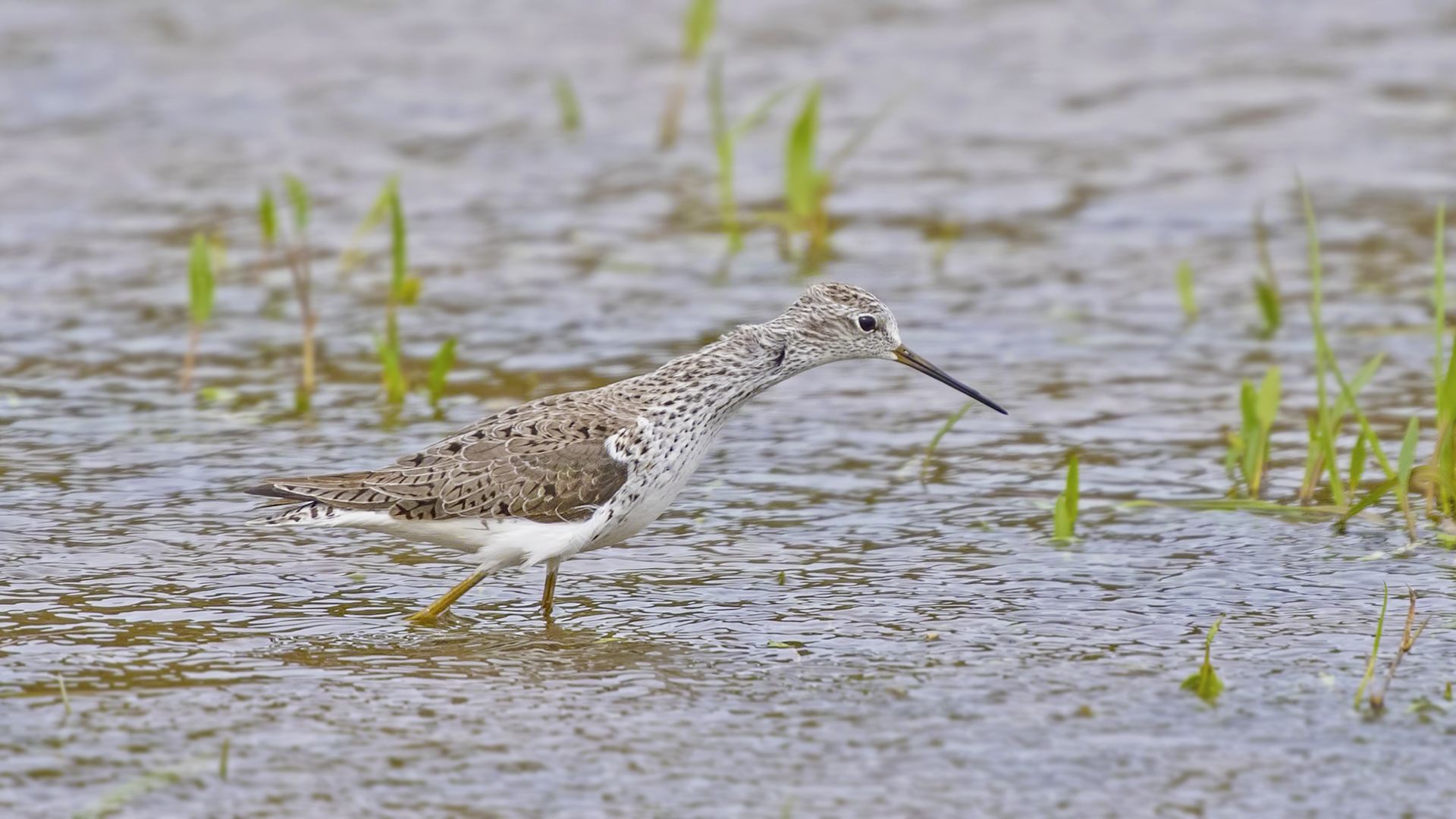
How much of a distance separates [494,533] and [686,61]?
978 cm

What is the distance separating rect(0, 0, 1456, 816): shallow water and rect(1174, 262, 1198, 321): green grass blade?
0.14 meters

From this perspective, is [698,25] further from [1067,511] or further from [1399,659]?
[1399,659]

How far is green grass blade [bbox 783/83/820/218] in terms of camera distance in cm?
1349

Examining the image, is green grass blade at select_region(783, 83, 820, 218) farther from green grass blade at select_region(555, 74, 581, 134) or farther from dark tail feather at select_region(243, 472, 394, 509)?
dark tail feather at select_region(243, 472, 394, 509)

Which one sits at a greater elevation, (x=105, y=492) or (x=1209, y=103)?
(x=1209, y=103)

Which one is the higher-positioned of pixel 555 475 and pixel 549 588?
pixel 555 475

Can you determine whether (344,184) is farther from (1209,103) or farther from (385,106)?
(1209,103)

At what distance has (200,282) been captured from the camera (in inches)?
437

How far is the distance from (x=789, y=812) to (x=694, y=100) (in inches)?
533

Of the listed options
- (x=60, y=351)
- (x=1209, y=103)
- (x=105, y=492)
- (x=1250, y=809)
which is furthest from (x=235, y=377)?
(x=1209, y=103)

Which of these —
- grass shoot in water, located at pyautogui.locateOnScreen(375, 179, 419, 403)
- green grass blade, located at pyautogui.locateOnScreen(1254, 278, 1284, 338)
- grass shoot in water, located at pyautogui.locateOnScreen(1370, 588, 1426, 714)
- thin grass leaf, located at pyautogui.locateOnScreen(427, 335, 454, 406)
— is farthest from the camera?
green grass blade, located at pyautogui.locateOnScreen(1254, 278, 1284, 338)

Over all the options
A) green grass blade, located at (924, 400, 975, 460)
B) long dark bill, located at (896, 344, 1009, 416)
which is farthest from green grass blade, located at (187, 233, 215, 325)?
long dark bill, located at (896, 344, 1009, 416)

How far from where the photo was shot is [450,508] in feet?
26.1

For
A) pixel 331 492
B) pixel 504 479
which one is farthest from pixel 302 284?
pixel 504 479
